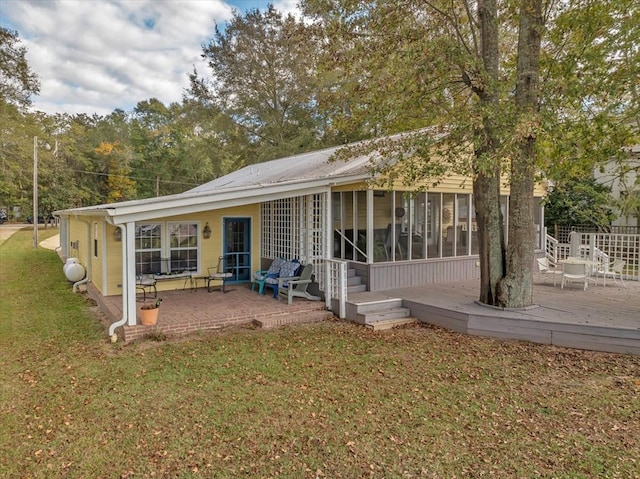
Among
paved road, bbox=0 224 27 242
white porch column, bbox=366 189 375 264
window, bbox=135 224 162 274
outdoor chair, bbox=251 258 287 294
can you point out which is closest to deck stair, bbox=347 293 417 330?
white porch column, bbox=366 189 375 264

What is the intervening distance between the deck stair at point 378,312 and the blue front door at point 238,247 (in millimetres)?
4084

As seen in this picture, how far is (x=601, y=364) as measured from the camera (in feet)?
18.0

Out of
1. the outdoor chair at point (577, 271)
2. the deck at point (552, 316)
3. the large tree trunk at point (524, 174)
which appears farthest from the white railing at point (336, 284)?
the outdoor chair at point (577, 271)

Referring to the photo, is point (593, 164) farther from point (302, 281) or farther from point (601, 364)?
point (302, 281)

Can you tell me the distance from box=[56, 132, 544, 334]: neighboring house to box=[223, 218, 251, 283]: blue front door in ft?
0.09

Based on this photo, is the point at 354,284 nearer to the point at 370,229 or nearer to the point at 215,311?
the point at 370,229

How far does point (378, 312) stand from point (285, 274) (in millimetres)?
2447

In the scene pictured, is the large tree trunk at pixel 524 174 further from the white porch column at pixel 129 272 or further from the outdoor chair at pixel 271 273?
the white porch column at pixel 129 272

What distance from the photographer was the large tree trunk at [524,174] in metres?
6.49

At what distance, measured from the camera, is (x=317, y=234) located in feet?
29.8

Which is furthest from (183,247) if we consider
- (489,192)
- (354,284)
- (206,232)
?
(489,192)

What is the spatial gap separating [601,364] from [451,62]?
510 cm

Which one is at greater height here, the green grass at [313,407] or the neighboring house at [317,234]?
the neighboring house at [317,234]

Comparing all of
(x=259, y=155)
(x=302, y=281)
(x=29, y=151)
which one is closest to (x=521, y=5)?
(x=302, y=281)
